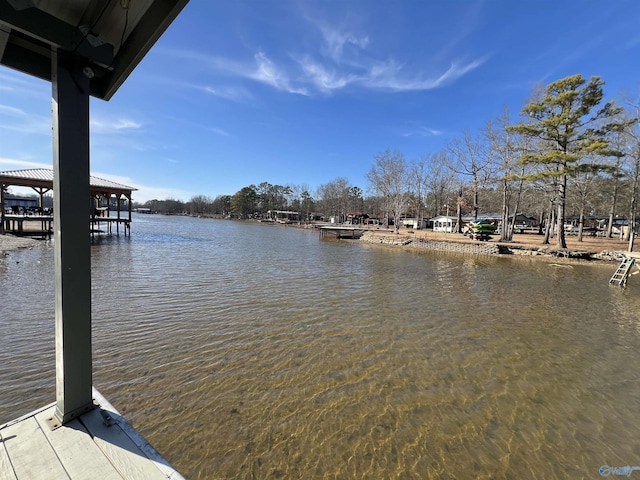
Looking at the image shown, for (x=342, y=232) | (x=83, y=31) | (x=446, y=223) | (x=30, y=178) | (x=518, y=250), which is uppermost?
(x=30, y=178)

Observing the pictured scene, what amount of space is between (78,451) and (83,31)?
2974 mm

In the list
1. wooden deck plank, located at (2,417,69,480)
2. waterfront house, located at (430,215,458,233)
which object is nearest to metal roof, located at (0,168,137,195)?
wooden deck plank, located at (2,417,69,480)

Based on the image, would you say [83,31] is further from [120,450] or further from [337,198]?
[337,198]

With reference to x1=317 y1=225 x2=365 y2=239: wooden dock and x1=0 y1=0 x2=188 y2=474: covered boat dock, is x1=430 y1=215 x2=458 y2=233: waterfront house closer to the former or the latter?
x1=317 y1=225 x2=365 y2=239: wooden dock

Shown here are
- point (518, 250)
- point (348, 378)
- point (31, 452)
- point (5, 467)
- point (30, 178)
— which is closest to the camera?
point (5, 467)

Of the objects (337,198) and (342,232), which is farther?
(337,198)

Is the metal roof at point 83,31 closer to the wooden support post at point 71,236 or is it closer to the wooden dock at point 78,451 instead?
the wooden support post at point 71,236

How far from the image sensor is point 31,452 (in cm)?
186

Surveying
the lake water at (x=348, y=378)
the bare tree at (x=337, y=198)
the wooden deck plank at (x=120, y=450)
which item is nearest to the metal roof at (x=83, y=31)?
the wooden deck plank at (x=120, y=450)

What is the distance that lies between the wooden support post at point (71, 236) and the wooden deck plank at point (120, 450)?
0.22 m

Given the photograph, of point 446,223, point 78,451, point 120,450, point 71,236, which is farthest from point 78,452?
point 446,223

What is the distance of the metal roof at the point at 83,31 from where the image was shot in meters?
1.87

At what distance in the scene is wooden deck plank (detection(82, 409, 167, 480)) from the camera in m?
1.76

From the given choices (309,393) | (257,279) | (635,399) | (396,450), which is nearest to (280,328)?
(309,393)
